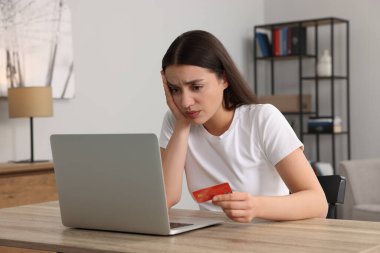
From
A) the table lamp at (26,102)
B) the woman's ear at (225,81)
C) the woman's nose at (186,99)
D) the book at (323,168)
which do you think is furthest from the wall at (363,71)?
the woman's nose at (186,99)

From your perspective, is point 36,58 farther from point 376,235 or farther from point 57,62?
point 376,235

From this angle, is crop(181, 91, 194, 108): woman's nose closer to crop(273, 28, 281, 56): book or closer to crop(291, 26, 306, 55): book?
crop(291, 26, 306, 55): book

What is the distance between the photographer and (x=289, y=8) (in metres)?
6.69

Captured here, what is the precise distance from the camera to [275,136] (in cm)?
218

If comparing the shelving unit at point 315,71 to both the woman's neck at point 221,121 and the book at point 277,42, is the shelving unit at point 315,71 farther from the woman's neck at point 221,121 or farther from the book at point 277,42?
the woman's neck at point 221,121

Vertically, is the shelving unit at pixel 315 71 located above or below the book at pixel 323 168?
above

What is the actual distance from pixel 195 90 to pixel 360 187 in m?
3.01

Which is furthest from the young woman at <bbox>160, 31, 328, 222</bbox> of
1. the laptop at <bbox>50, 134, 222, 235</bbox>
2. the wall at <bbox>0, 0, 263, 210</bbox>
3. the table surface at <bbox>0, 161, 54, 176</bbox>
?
the wall at <bbox>0, 0, 263, 210</bbox>

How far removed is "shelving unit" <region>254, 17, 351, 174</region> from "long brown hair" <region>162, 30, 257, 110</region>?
3.97m

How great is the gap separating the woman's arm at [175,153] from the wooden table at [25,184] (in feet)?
→ 5.40

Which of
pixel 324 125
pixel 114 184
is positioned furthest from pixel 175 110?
pixel 324 125

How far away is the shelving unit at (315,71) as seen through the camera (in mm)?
6297

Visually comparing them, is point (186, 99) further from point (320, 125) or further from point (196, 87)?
Result: point (320, 125)

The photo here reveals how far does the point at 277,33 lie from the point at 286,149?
4506mm
